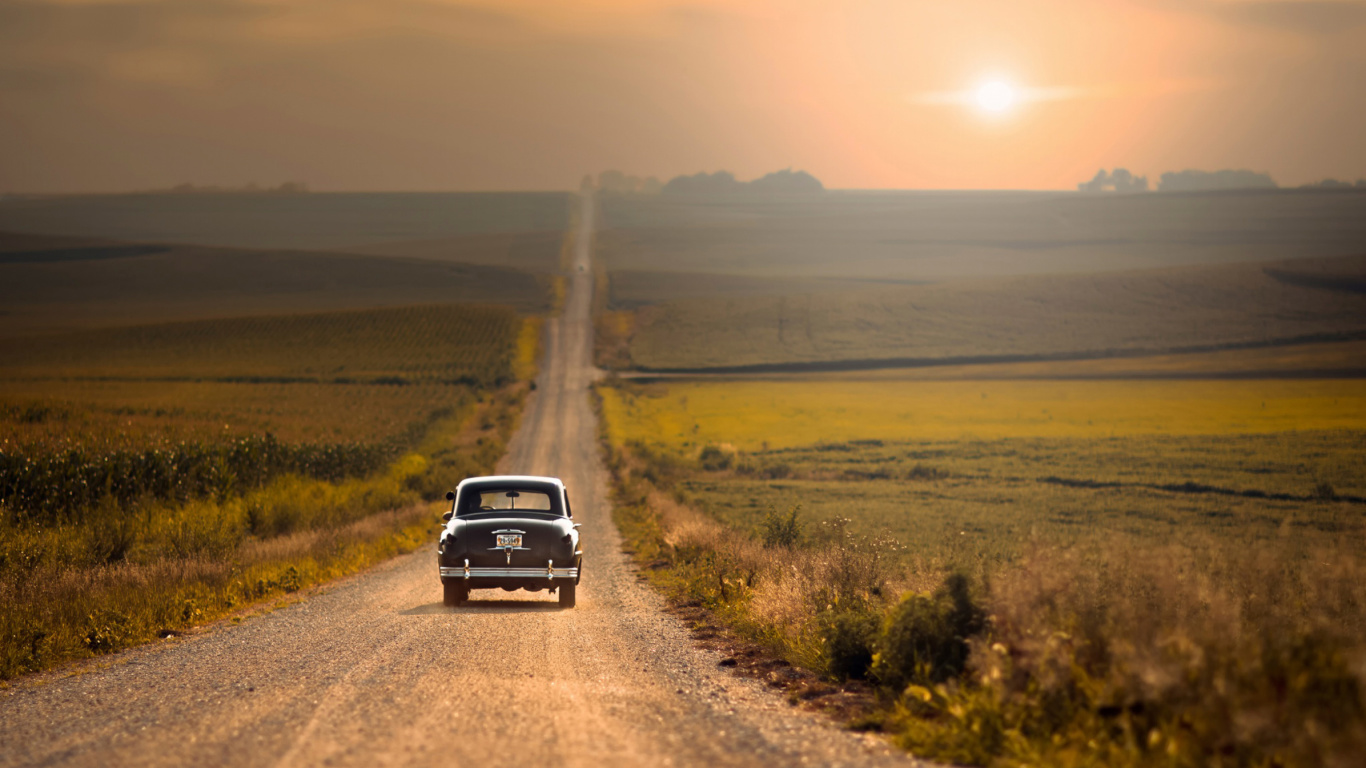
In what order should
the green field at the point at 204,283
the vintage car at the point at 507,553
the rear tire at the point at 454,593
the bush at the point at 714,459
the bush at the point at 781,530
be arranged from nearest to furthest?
the vintage car at the point at 507,553
the rear tire at the point at 454,593
the bush at the point at 781,530
the bush at the point at 714,459
the green field at the point at 204,283

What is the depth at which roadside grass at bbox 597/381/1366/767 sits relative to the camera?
6.18 meters

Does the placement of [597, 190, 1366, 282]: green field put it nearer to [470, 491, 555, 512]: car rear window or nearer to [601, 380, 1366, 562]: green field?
[601, 380, 1366, 562]: green field

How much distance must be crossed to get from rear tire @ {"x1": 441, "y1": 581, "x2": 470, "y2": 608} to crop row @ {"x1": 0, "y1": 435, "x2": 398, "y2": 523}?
544 inches

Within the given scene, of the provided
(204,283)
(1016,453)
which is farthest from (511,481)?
(204,283)

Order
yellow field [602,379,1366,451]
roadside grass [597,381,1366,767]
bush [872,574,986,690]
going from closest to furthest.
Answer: roadside grass [597,381,1366,767] → bush [872,574,986,690] → yellow field [602,379,1366,451]

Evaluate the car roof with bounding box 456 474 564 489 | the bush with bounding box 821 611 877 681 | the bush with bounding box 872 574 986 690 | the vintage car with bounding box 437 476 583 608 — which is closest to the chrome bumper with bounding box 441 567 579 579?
the vintage car with bounding box 437 476 583 608

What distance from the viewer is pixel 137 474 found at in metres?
27.9

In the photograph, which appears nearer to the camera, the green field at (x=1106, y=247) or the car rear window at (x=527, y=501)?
the car rear window at (x=527, y=501)

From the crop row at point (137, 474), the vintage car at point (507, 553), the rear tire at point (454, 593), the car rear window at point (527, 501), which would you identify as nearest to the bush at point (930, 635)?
the vintage car at point (507, 553)

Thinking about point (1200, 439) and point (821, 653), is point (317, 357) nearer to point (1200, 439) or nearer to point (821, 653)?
point (1200, 439)

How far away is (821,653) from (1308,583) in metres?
4.89

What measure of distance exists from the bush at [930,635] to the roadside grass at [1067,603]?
0.02 m

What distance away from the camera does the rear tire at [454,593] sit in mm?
16359

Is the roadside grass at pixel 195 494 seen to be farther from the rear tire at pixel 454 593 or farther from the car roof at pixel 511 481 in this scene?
the car roof at pixel 511 481
